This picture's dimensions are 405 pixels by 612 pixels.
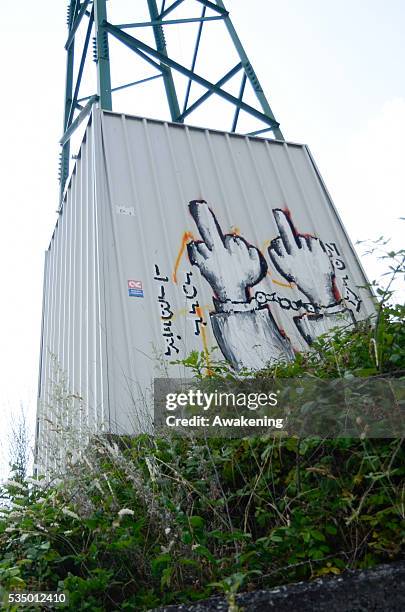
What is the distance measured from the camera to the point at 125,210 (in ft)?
20.6

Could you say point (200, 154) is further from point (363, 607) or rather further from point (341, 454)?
point (363, 607)

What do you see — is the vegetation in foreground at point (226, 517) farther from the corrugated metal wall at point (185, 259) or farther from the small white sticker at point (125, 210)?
the small white sticker at point (125, 210)

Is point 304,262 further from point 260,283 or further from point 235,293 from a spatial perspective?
point 235,293

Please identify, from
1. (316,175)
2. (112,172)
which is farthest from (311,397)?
(316,175)

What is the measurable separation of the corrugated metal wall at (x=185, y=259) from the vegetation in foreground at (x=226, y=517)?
76.8 inches

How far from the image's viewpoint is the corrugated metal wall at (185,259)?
5.50 metres

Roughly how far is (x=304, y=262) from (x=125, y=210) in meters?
2.01

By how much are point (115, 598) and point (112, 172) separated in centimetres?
485

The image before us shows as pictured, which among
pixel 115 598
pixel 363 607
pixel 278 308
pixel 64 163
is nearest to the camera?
pixel 363 607

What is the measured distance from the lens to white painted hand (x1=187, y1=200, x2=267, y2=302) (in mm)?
6223

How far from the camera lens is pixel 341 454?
2426mm

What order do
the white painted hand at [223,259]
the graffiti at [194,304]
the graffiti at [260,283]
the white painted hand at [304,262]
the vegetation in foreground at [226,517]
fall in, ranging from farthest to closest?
the white painted hand at [304,262]
the white painted hand at [223,259]
the graffiti at [260,283]
the graffiti at [194,304]
the vegetation in foreground at [226,517]

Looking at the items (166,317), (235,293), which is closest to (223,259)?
(235,293)

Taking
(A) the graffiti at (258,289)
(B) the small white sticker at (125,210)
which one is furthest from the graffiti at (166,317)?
(B) the small white sticker at (125,210)
